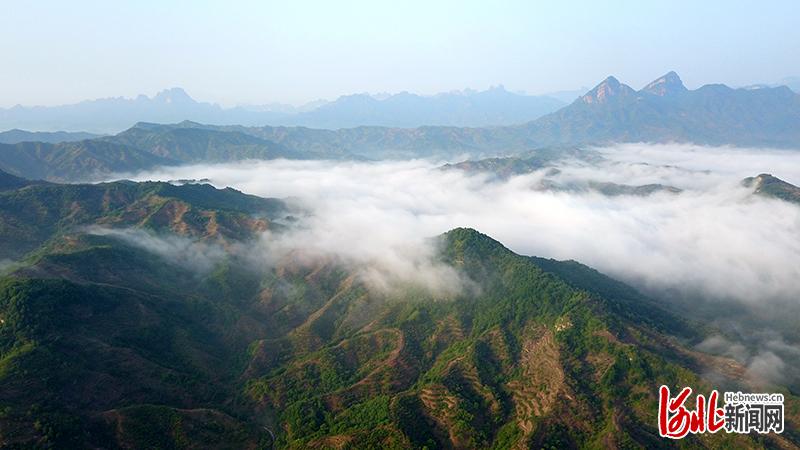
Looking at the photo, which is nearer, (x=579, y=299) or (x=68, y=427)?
(x=68, y=427)

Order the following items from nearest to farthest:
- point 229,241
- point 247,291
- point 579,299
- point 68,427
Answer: point 68,427, point 579,299, point 247,291, point 229,241

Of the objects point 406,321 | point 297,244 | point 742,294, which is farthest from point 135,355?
point 742,294

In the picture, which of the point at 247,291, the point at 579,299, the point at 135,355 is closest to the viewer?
the point at 135,355

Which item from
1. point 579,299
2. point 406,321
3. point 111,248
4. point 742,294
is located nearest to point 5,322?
point 111,248

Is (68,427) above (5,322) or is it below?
below

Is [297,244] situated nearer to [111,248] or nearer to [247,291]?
[247,291]

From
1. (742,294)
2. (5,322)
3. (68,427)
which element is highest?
(5,322)
